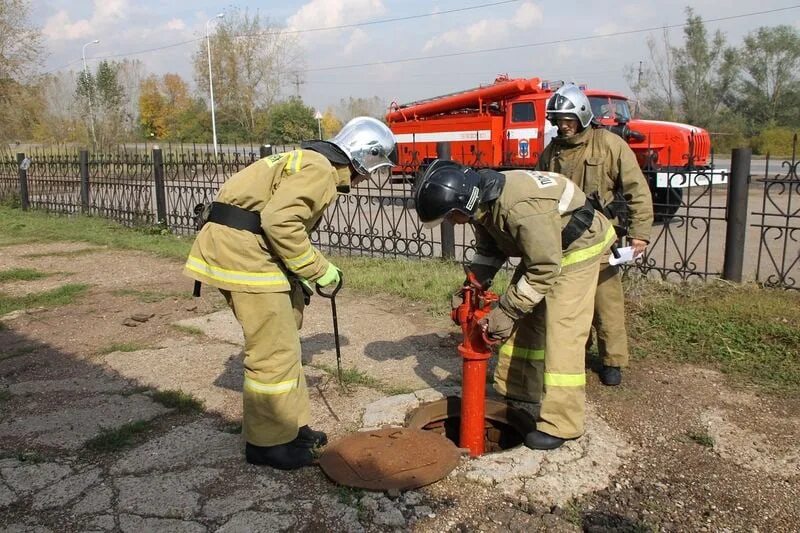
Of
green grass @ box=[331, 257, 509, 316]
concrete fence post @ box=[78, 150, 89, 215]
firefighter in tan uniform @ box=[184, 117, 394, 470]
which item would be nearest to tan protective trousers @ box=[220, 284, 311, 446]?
firefighter in tan uniform @ box=[184, 117, 394, 470]

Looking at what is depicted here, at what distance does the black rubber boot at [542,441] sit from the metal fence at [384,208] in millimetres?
3050

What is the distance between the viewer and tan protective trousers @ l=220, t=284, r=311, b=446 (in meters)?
2.98

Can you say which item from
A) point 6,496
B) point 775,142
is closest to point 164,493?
point 6,496

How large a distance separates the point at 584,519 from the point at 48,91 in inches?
1549

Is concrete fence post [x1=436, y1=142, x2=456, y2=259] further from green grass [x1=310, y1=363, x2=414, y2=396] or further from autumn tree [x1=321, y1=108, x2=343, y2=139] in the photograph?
autumn tree [x1=321, y1=108, x2=343, y2=139]

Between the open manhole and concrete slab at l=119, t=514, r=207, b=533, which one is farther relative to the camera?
the open manhole

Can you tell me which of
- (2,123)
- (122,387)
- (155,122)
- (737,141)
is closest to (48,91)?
(155,122)

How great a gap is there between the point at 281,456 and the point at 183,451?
588mm

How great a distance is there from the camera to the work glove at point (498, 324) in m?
3.07

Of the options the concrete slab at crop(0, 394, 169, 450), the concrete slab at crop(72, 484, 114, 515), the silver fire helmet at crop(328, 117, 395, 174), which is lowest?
the concrete slab at crop(72, 484, 114, 515)

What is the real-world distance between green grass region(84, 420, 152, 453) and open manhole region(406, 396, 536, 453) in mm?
1433

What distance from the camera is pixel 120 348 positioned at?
498cm

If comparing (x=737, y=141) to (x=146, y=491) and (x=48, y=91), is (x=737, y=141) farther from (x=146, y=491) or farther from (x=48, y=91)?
(x=48, y=91)

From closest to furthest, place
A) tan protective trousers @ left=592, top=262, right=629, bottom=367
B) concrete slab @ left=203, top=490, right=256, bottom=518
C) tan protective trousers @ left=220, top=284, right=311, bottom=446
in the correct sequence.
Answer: concrete slab @ left=203, top=490, right=256, bottom=518, tan protective trousers @ left=220, top=284, right=311, bottom=446, tan protective trousers @ left=592, top=262, right=629, bottom=367
